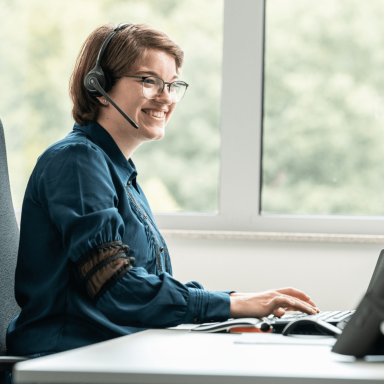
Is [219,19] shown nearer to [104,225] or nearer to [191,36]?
[191,36]

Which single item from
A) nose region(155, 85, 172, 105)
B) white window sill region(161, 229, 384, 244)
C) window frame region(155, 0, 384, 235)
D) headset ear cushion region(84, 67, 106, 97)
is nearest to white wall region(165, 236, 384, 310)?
white window sill region(161, 229, 384, 244)

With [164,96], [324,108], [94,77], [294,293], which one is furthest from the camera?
[324,108]

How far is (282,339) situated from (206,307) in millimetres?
201

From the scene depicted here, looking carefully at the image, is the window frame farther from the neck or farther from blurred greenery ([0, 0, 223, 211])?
the neck

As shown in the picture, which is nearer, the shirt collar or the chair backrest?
the chair backrest

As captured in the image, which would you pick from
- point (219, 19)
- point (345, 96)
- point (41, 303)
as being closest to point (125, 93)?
point (41, 303)

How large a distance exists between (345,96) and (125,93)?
3.58ft

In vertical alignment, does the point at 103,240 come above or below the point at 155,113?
below

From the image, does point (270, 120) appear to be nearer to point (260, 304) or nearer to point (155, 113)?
point (155, 113)

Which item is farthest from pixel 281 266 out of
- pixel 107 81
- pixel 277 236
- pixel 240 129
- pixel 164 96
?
pixel 107 81

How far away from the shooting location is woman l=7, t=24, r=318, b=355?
93 centimetres

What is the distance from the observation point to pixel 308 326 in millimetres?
892

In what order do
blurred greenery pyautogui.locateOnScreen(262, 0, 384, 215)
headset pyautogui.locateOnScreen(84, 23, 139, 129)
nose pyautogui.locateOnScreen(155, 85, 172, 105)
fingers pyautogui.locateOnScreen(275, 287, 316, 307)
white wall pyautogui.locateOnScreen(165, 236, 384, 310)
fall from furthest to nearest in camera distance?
blurred greenery pyautogui.locateOnScreen(262, 0, 384, 215), white wall pyautogui.locateOnScreen(165, 236, 384, 310), nose pyautogui.locateOnScreen(155, 85, 172, 105), headset pyautogui.locateOnScreen(84, 23, 139, 129), fingers pyautogui.locateOnScreen(275, 287, 316, 307)

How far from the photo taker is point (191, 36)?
6.81 ft
